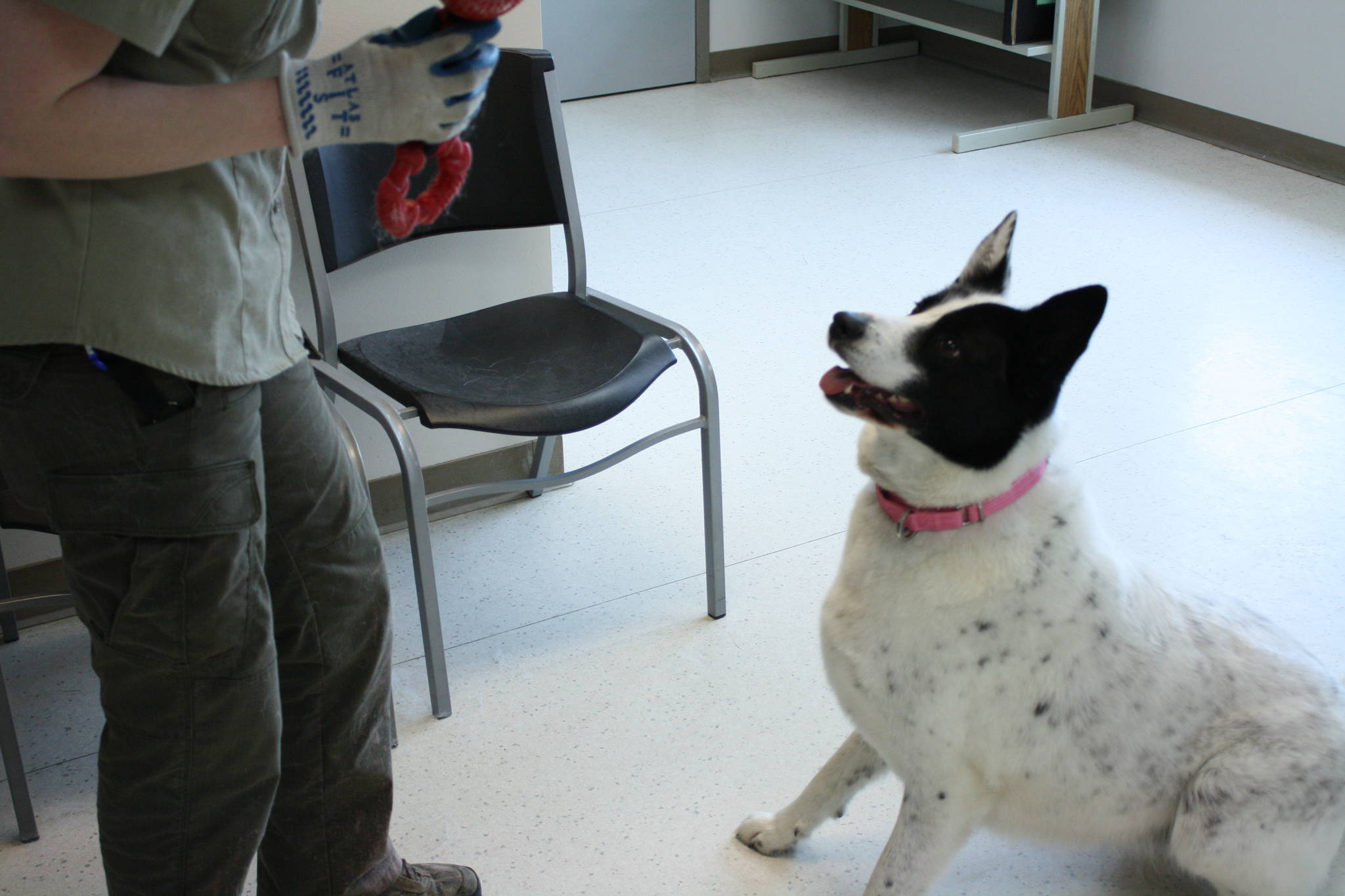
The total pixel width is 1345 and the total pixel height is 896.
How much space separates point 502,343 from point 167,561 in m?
1.06

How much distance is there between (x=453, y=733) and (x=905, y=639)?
2.77 feet

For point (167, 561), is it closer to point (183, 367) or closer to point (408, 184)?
point (183, 367)

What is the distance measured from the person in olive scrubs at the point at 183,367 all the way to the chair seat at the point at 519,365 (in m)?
0.55

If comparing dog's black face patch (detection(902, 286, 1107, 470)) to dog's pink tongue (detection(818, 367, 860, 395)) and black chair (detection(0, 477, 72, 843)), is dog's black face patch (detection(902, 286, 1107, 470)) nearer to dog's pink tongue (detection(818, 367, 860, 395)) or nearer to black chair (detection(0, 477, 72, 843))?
dog's pink tongue (detection(818, 367, 860, 395))

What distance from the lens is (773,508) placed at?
2.50m

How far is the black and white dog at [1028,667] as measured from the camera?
52.0 inches

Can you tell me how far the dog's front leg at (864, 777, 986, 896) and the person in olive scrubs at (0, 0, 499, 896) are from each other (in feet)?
2.32

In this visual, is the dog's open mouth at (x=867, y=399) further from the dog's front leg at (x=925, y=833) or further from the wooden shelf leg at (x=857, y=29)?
the wooden shelf leg at (x=857, y=29)

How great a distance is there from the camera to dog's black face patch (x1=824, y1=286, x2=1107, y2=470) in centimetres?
123

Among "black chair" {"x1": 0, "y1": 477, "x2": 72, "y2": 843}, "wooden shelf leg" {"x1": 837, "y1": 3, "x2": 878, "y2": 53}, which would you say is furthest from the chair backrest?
"wooden shelf leg" {"x1": 837, "y1": 3, "x2": 878, "y2": 53}

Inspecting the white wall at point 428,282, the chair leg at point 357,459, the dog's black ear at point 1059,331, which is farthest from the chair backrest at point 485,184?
the dog's black ear at point 1059,331

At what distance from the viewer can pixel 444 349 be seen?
207 centimetres

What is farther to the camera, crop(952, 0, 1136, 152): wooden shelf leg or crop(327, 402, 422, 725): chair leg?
crop(952, 0, 1136, 152): wooden shelf leg

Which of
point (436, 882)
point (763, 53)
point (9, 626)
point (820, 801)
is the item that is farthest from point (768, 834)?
point (763, 53)
